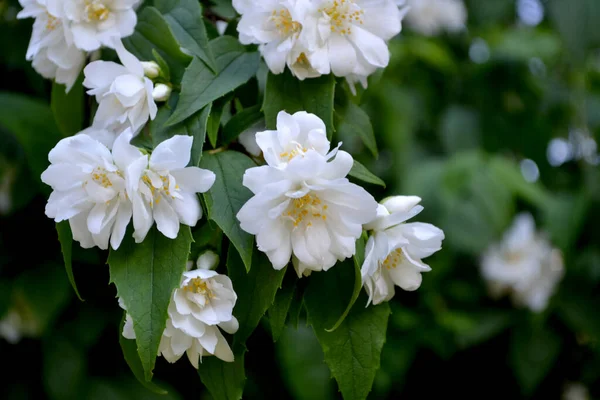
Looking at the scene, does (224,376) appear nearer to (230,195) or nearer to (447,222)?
(230,195)

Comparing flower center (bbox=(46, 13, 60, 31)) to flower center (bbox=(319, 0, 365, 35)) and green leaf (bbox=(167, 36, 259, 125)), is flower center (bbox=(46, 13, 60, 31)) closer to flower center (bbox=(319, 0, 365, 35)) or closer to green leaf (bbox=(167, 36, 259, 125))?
green leaf (bbox=(167, 36, 259, 125))

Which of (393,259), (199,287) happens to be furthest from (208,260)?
(393,259)

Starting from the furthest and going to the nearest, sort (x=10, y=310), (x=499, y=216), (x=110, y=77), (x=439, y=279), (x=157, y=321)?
Answer: (x=439, y=279) < (x=499, y=216) < (x=10, y=310) < (x=110, y=77) < (x=157, y=321)

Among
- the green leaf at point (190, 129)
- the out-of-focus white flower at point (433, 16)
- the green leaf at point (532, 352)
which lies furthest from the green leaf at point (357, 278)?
the out-of-focus white flower at point (433, 16)

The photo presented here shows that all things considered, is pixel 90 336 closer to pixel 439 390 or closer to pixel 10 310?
pixel 10 310

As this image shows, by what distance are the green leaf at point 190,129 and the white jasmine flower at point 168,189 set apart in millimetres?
32

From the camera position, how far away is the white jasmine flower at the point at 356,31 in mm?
894

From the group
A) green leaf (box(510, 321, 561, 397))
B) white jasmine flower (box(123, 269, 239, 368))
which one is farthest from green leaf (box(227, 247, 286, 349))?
green leaf (box(510, 321, 561, 397))

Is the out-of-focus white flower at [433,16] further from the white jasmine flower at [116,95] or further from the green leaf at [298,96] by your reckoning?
the white jasmine flower at [116,95]

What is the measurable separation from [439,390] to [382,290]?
159 centimetres

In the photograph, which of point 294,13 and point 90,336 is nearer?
point 294,13

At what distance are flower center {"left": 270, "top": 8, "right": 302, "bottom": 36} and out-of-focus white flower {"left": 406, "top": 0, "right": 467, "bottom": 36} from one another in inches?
72.2

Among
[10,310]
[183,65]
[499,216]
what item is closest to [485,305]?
[499,216]

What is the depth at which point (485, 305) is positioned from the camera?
95.3 inches
